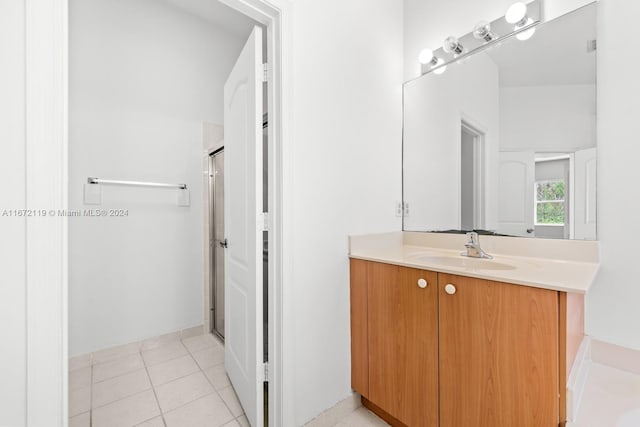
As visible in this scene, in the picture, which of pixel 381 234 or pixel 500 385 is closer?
pixel 500 385

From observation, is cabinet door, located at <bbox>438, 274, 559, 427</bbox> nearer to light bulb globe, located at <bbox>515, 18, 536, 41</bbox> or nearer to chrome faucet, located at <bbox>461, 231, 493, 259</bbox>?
chrome faucet, located at <bbox>461, 231, 493, 259</bbox>

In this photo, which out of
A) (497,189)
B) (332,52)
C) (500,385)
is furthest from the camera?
(497,189)

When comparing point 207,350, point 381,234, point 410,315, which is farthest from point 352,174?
point 207,350

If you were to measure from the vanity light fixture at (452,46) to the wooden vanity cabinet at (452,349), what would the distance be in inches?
53.5

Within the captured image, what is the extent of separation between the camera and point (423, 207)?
1.90 m

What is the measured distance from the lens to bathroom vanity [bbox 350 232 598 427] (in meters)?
0.93

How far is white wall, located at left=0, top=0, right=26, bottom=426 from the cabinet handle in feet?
4.36

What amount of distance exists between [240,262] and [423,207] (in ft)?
3.97

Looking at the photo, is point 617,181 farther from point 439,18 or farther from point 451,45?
point 439,18

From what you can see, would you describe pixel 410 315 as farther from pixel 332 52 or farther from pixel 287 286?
pixel 332 52

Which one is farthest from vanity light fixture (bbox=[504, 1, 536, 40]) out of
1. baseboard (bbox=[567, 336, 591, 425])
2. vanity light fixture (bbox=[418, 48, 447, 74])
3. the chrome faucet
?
baseboard (bbox=[567, 336, 591, 425])

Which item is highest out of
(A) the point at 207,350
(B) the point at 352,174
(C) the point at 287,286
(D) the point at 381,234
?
(B) the point at 352,174

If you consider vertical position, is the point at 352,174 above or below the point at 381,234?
above

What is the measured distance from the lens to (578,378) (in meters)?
1.05
